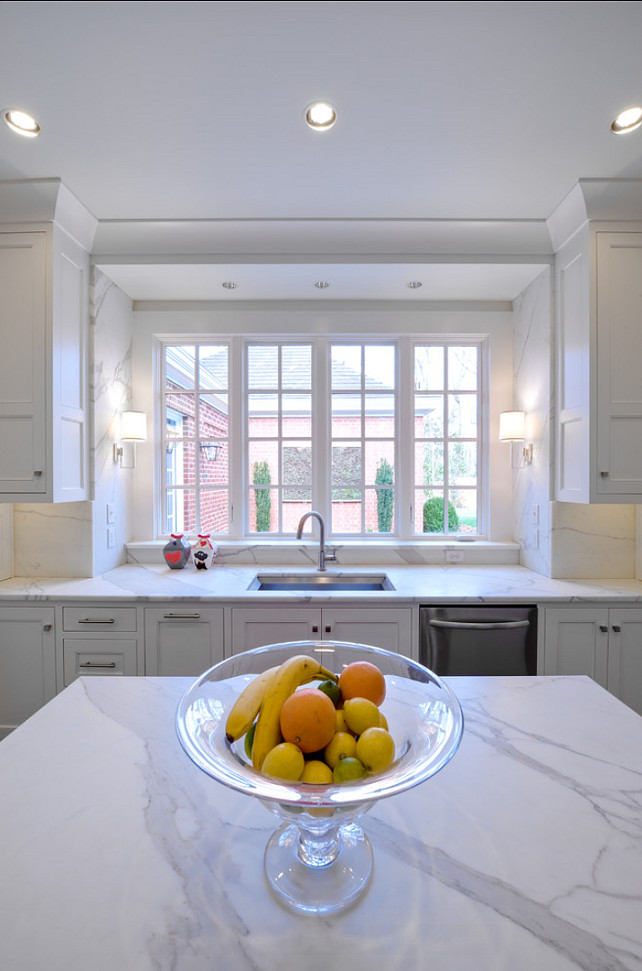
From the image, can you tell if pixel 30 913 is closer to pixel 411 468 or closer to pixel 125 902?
pixel 125 902

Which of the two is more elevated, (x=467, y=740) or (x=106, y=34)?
(x=106, y=34)

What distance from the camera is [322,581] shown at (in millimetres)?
2674

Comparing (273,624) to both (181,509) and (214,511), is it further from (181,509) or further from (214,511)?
(181,509)

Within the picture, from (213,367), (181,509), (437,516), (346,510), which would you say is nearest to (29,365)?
(213,367)

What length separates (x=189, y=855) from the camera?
0.66m

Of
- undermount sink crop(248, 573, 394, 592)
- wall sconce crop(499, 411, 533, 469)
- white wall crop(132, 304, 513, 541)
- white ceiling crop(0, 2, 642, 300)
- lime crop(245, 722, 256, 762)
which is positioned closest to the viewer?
lime crop(245, 722, 256, 762)

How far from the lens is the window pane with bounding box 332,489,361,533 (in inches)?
123

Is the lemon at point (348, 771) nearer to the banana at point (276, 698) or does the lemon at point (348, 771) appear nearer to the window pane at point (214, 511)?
the banana at point (276, 698)

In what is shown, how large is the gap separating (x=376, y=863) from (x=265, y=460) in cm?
262

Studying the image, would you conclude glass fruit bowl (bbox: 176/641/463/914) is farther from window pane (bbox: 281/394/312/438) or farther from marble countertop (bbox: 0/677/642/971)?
window pane (bbox: 281/394/312/438)

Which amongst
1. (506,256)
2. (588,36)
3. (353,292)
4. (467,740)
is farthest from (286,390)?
(467,740)

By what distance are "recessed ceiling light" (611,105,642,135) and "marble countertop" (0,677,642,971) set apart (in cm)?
202

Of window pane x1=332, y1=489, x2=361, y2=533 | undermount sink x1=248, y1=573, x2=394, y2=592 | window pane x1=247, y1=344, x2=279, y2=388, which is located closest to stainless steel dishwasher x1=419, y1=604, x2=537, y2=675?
undermount sink x1=248, y1=573, x2=394, y2=592

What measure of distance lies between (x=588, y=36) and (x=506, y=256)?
3.68ft
